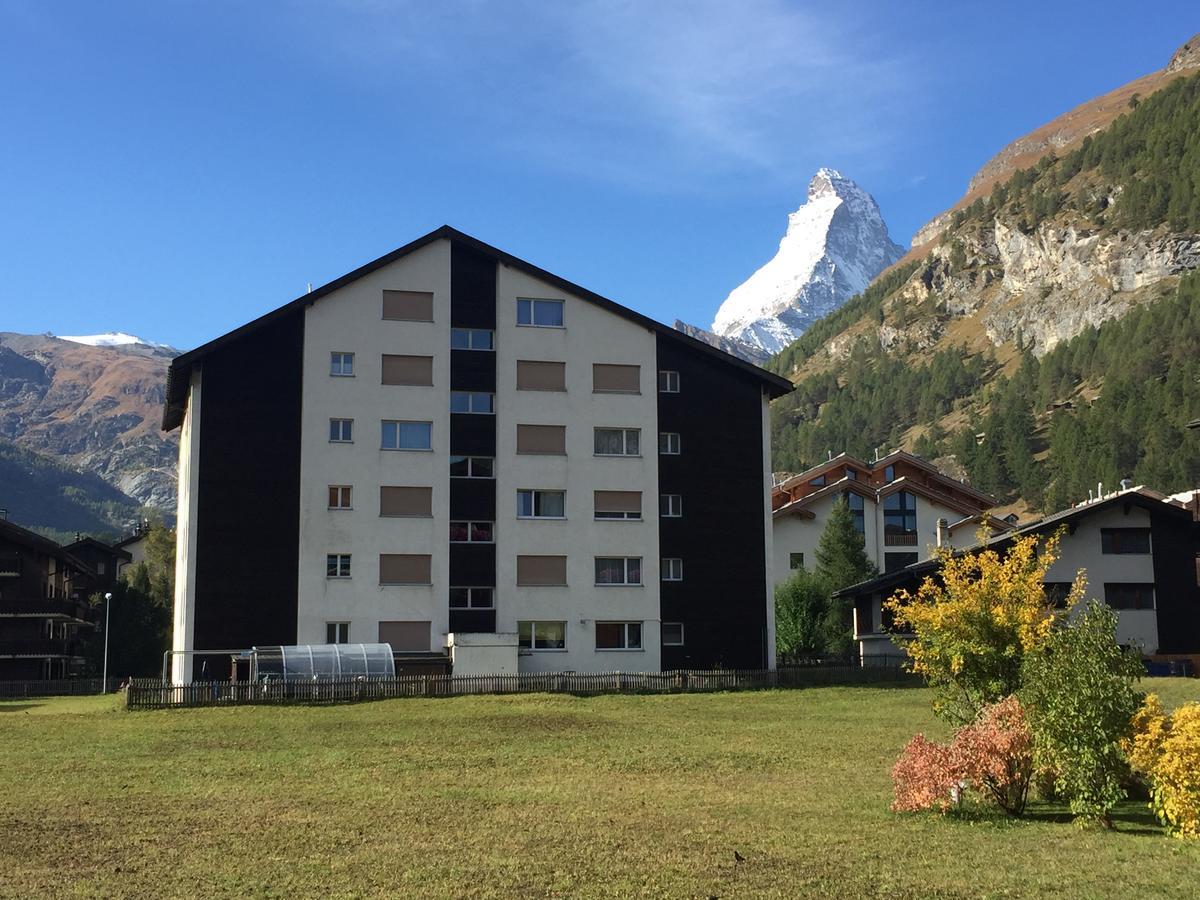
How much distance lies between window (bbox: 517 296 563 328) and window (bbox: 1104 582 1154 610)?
103ft

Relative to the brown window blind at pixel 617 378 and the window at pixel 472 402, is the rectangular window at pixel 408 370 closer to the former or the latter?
the window at pixel 472 402

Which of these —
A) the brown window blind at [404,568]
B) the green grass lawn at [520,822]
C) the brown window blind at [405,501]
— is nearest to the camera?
the green grass lawn at [520,822]

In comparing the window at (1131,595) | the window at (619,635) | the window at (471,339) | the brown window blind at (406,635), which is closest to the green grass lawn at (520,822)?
the brown window blind at (406,635)

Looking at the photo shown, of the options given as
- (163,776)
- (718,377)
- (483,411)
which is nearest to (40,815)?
(163,776)

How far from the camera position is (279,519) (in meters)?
58.6

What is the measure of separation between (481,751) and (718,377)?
34.6 metres

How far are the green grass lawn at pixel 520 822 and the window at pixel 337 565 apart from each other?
63.4 ft

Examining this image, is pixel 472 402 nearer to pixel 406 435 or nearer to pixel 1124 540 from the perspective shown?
pixel 406 435

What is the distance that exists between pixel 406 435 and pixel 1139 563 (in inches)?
1497

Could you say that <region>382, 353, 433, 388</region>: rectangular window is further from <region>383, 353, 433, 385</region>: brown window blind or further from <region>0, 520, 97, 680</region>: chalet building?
<region>0, 520, 97, 680</region>: chalet building

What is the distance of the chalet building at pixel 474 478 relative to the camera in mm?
58469

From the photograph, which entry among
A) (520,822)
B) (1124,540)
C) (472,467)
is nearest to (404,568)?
(472,467)

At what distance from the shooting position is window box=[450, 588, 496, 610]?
60.3m

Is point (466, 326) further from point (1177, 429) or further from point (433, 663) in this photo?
point (1177, 429)
